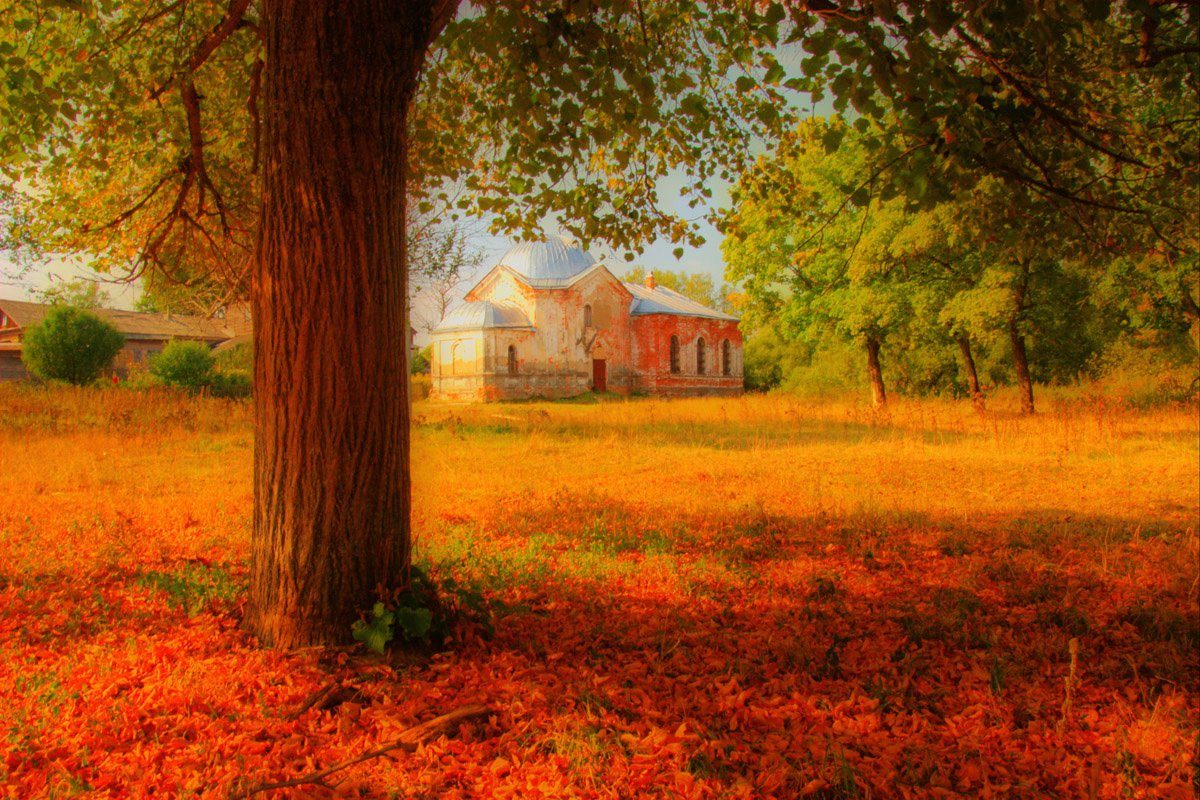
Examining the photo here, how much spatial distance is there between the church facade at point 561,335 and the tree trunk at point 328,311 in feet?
104

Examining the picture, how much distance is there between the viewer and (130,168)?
767 centimetres

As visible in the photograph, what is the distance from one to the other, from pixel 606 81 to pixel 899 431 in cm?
1358

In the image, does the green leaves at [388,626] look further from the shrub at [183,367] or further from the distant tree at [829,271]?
the shrub at [183,367]

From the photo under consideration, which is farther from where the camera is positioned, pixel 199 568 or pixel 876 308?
pixel 876 308

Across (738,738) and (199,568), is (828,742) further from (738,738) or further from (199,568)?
(199,568)

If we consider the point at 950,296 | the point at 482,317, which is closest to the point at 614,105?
the point at 950,296

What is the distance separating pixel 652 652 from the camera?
12.7 ft

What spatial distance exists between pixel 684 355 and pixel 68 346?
2945 cm

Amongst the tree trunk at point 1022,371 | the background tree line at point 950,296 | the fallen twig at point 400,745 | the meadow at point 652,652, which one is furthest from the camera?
the tree trunk at point 1022,371

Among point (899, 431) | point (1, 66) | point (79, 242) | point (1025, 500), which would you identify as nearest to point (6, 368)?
point (79, 242)

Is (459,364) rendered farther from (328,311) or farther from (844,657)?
(844,657)

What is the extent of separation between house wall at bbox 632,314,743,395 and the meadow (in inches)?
1235

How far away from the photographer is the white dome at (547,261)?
125 feet

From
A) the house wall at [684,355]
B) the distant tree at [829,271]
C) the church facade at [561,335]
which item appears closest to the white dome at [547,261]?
the church facade at [561,335]
